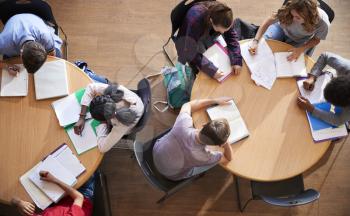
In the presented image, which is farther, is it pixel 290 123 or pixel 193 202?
pixel 193 202

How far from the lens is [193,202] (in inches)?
129

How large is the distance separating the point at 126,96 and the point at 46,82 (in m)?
0.65

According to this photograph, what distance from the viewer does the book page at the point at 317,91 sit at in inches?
107

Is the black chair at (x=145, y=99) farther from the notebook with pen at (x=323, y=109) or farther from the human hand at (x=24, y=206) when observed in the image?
the notebook with pen at (x=323, y=109)

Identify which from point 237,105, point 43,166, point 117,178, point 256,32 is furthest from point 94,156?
point 256,32

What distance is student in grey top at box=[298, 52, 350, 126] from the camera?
2398mm

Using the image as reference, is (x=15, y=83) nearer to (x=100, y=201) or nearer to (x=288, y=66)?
(x=100, y=201)

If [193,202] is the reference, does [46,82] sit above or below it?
above

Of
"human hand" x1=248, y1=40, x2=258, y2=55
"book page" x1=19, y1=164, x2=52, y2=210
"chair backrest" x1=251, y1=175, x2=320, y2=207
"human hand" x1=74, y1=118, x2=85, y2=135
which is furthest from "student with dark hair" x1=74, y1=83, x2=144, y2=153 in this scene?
"chair backrest" x1=251, y1=175, x2=320, y2=207

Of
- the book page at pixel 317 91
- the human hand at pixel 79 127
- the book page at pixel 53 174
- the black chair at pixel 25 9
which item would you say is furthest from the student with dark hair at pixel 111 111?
the book page at pixel 317 91

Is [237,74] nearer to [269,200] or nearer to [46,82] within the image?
[269,200]

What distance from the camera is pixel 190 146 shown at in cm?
233

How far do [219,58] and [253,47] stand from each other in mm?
296

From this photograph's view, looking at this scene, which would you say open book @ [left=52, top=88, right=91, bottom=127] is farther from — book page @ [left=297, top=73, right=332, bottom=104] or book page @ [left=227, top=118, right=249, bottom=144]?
book page @ [left=297, top=73, right=332, bottom=104]
